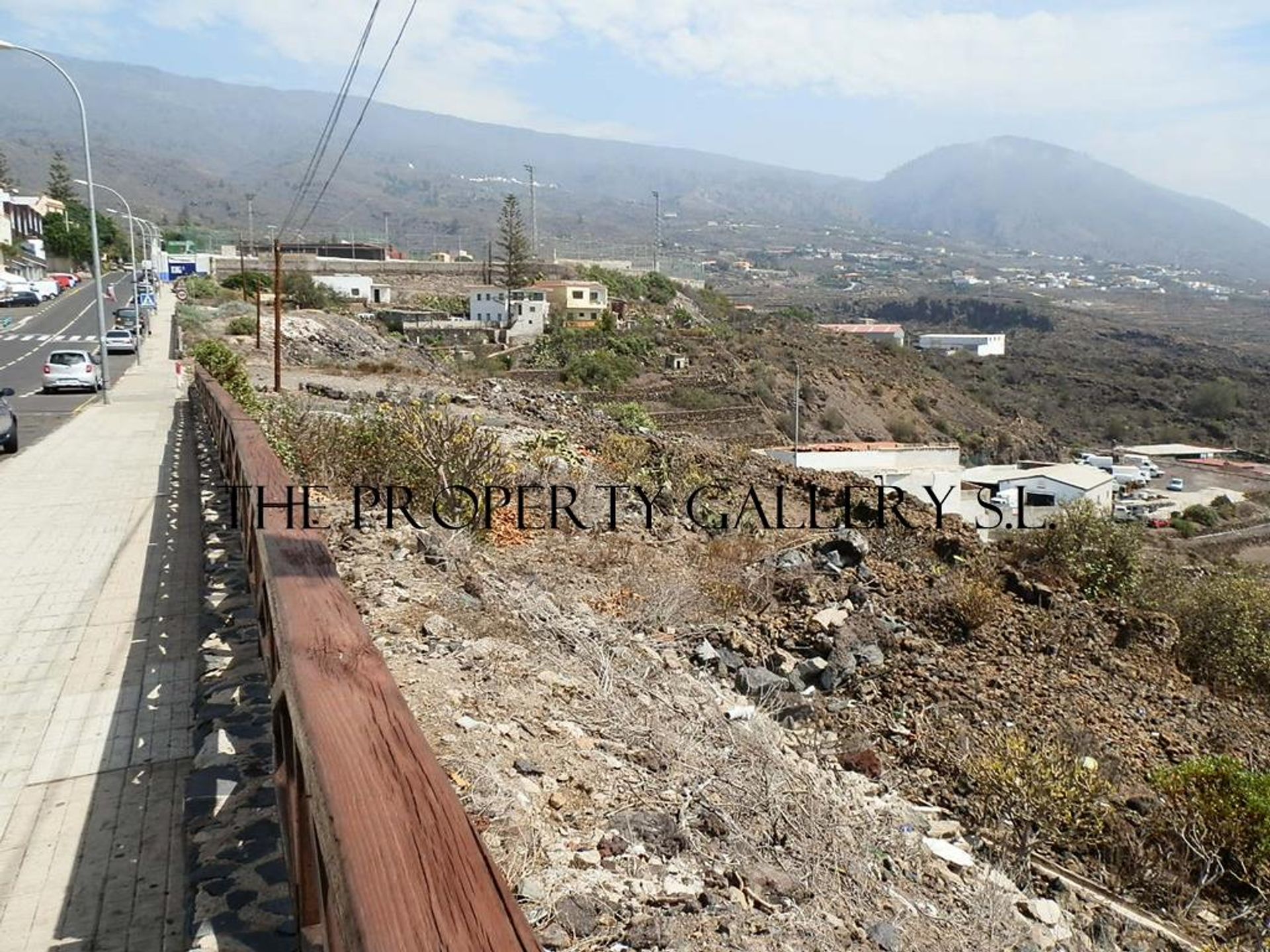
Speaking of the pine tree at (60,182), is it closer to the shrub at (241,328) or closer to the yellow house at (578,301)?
the yellow house at (578,301)

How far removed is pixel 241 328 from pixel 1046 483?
29.6m

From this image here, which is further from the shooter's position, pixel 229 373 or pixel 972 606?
pixel 229 373

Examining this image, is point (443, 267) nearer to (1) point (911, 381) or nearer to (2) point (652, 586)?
(1) point (911, 381)

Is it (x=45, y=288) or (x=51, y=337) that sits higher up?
(x=45, y=288)

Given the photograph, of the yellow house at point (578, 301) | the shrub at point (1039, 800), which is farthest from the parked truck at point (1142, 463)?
the shrub at point (1039, 800)

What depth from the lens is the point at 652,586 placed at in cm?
799

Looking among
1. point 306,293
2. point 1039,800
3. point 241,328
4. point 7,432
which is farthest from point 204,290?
point 1039,800

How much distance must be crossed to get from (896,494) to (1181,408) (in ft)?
242

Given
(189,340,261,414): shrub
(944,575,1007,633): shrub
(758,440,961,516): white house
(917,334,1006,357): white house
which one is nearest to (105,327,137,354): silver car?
(189,340,261,414): shrub

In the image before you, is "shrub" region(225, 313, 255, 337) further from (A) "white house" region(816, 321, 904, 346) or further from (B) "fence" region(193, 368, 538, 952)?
(A) "white house" region(816, 321, 904, 346)

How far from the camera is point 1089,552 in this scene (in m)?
11.6

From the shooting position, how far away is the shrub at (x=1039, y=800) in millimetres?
5059

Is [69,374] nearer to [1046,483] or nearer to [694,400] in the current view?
[694,400]

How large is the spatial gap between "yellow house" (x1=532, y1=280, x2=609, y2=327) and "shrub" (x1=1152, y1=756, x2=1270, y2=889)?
53504 mm
